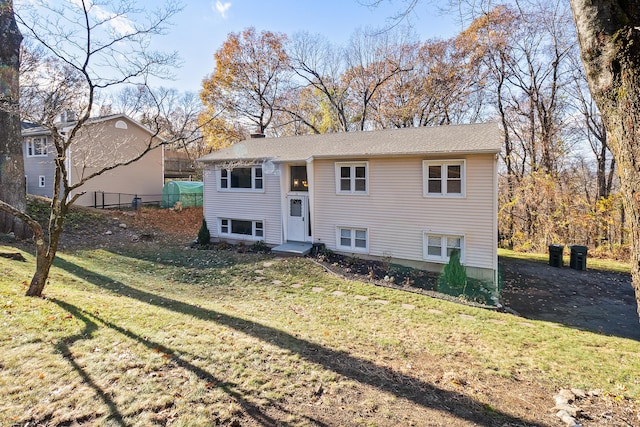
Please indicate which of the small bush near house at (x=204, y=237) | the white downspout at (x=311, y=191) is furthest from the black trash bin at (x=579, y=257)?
the small bush near house at (x=204, y=237)

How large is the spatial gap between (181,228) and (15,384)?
53.1 feet

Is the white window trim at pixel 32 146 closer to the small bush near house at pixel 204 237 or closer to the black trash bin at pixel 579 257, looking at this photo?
the small bush near house at pixel 204 237

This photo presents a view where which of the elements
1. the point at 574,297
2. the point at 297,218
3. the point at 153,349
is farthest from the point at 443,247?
the point at 153,349

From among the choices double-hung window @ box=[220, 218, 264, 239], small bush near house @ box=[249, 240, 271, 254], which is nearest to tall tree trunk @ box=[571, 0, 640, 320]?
small bush near house @ box=[249, 240, 271, 254]

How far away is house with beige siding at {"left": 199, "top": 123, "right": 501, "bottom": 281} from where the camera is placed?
10.1 meters

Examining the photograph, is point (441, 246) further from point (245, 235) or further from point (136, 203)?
point (136, 203)

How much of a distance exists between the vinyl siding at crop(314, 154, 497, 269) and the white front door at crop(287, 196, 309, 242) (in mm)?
592

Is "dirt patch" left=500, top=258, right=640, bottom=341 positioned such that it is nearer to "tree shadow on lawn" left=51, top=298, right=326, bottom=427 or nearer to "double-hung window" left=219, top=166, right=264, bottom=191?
"tree shadow on lawn" left=51, top=298, right=326, bottom=427

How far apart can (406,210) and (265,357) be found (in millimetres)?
8046

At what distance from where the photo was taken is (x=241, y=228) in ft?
46.9

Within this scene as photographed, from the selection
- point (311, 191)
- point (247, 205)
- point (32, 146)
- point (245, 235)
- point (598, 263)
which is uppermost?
point (32, 146)

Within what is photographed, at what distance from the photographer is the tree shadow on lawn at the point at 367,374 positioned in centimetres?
322

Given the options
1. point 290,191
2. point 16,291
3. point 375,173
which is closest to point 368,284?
point 375,173

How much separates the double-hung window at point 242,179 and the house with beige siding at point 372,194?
0.04m
